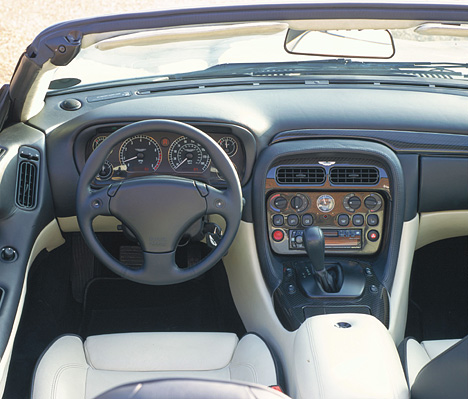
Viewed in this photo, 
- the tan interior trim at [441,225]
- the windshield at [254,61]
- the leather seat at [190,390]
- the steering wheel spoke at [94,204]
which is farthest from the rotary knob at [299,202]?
the leather seat at [190,390]

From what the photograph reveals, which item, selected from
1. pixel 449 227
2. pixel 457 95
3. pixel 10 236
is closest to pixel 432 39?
pixel 457 95

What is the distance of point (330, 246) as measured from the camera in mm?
2674

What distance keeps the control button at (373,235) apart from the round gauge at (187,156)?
2.31 feet

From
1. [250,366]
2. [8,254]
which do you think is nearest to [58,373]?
[8,254]

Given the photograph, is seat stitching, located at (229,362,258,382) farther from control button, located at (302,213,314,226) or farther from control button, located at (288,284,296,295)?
control button, located at (302,213,314,226)

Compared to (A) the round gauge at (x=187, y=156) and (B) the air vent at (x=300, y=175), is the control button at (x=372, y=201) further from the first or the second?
(A) the round gauge at (x=187, y=156)

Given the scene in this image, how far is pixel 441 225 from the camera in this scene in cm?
293

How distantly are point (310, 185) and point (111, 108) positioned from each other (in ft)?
2.77

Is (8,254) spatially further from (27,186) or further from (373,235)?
(373,235)

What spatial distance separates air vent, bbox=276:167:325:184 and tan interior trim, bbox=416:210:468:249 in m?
0.52

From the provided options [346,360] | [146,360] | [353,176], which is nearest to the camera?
[346,360]

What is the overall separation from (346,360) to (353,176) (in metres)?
0.88

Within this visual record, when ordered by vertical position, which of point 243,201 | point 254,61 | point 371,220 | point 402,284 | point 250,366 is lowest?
point 250,366

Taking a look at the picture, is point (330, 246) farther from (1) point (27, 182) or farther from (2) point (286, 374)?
(1) point (27, 182)
